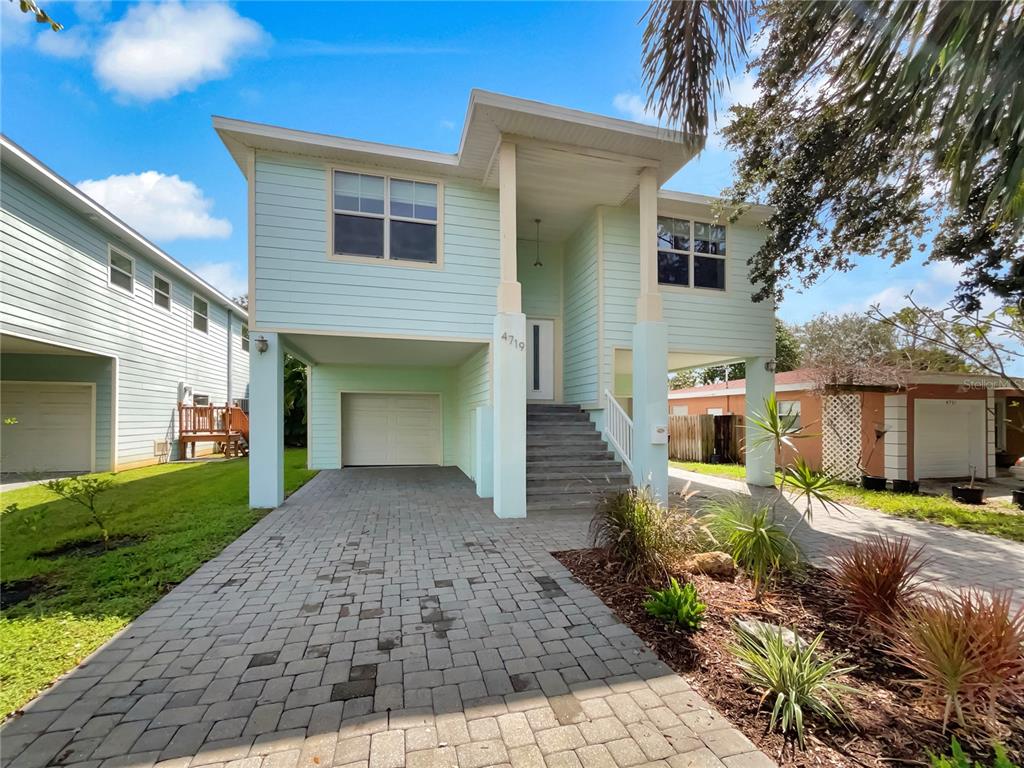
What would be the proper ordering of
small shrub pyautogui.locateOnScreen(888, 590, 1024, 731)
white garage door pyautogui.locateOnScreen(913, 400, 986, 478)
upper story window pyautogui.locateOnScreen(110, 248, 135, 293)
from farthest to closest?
upper story window pyautogui.locateOnScreen(110, 248, 135, 293) < white garage door pyautogui.locateOnScreen(913, 400, 986, 478) < small shrub pyautogui.locateOnScreen(888, 590, 1024, 731)

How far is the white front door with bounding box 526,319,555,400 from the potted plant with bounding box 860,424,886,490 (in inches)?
286

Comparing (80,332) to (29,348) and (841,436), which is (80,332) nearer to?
(29,348)

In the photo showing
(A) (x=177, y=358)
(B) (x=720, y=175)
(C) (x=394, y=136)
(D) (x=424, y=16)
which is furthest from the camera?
(A) (x=177, y=358)

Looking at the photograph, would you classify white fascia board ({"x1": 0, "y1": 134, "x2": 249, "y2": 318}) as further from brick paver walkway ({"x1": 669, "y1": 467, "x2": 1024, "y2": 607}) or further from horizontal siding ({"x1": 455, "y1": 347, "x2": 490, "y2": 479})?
brick paver walkway ({"x1": 669, "y1": 467, "x2": 1024, "y2": 607})

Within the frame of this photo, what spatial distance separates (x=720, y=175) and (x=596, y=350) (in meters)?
4.07

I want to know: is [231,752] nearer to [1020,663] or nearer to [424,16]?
[1020,663]

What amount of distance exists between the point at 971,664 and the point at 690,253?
8.17 meters

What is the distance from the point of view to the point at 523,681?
2.56m

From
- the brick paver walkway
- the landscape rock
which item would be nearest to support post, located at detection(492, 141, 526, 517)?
the landscape rock

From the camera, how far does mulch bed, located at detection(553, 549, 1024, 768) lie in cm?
203

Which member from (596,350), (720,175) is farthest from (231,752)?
(720,175)

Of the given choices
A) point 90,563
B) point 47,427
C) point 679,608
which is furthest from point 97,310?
point 679,608

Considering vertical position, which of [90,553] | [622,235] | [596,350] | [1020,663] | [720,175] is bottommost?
[90,553]

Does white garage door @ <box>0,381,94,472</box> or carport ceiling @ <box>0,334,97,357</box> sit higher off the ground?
carport ceiling @ <box>0,334,97,357</box>
